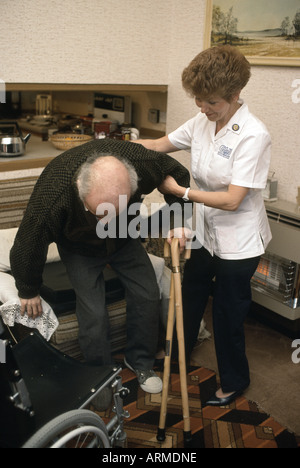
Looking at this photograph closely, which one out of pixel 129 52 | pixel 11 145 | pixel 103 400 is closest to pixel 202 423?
pixel 103 400

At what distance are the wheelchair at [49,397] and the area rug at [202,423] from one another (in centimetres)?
15

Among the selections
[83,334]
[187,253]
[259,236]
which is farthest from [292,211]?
[83,334]

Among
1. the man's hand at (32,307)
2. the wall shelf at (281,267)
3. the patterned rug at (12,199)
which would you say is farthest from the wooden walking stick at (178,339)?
the patterned rug at (12,199)

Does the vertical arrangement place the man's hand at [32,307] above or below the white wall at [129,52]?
below

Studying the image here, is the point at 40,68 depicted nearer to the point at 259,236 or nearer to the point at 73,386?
the point at 259,236

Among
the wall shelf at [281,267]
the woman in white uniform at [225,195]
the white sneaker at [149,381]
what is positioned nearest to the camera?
the woman in white uniform at [225,195]

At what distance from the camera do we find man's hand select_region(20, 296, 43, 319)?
1.67 m

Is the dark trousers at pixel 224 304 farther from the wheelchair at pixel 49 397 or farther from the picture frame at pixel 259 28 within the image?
the picture frame at pixel 259 28

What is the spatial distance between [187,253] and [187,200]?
0.25 metres

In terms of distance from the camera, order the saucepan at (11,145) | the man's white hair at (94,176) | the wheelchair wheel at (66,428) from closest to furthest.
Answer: the wheelchair wheel at (66,428), the man's white hair at (94,176), the saucepan at (11,145)

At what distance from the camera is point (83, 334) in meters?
1.77

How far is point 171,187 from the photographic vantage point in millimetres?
1674

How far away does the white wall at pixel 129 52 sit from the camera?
2.29 meters

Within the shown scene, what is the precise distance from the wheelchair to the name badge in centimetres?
84
